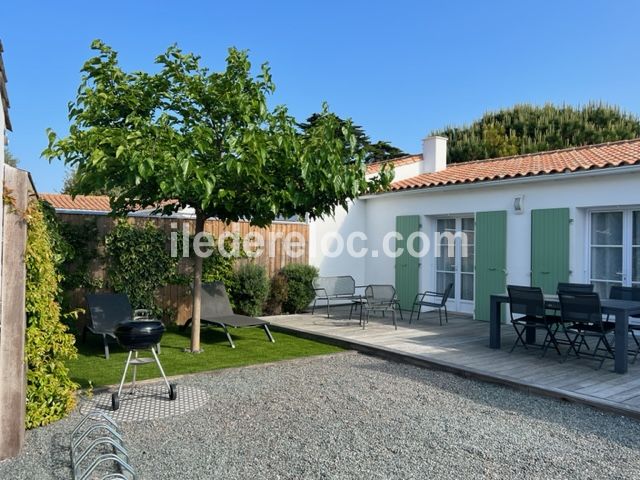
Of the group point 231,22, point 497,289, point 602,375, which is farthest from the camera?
point 231,22

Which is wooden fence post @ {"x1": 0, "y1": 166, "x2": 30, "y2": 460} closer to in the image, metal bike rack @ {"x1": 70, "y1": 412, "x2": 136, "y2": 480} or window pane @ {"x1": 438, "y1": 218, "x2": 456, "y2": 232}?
metal bike rack @ {"x1": 70, "y1": 412, "x2": 136, "y2": 480}

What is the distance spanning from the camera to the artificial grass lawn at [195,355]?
628 cm

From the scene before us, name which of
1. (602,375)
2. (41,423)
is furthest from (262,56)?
(602,375)

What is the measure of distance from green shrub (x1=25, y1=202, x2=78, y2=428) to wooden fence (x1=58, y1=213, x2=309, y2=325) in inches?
183

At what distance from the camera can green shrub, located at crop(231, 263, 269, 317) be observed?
34.9 feet

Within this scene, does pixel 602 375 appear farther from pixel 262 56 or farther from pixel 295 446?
pixel 262 56

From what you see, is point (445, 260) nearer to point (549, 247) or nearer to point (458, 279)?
point (458, 279)

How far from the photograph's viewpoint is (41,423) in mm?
4434

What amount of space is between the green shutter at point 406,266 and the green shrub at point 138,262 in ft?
18.0

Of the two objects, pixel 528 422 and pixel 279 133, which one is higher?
pixel 279 133

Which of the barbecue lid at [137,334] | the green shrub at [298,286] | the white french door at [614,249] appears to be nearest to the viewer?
the barbecue lid at [137,334]

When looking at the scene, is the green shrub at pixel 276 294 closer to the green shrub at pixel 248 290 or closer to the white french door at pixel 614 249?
the green shrub at pixel 248 290

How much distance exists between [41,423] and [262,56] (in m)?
5.35

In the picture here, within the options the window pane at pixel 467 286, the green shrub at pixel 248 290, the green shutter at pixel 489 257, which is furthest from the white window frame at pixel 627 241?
the green shrub at pixel 248 290
